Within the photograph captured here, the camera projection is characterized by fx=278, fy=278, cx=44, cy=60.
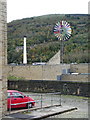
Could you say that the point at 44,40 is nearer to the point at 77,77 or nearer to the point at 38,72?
the point at 38,72

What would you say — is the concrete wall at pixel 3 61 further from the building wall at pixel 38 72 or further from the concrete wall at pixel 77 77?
the building wall at pixel 38 72

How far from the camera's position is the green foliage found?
6290 cm

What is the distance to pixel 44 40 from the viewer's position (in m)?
89.9

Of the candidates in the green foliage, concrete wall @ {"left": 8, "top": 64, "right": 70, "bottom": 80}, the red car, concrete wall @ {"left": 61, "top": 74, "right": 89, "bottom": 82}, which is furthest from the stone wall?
the green foliage

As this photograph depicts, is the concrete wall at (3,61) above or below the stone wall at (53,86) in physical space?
above

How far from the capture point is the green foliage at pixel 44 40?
62.9 metres

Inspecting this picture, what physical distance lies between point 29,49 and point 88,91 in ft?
159

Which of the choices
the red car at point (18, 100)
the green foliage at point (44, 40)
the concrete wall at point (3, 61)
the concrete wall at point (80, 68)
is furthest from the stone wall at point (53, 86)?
the green foliage at point (44, 40)

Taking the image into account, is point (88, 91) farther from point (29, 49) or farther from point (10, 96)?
point (29, 49)

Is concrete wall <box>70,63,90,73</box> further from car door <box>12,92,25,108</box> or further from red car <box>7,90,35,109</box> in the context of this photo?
car door <box>12,92,25,108</box>

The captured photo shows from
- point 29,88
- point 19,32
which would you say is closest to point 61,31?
point 29,88

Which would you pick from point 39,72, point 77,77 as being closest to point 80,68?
point 39,72

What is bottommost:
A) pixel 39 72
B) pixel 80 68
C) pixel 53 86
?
pixel 53 86

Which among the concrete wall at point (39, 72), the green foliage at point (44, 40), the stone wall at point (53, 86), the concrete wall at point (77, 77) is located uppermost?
the green foliage at point (44, 40)
